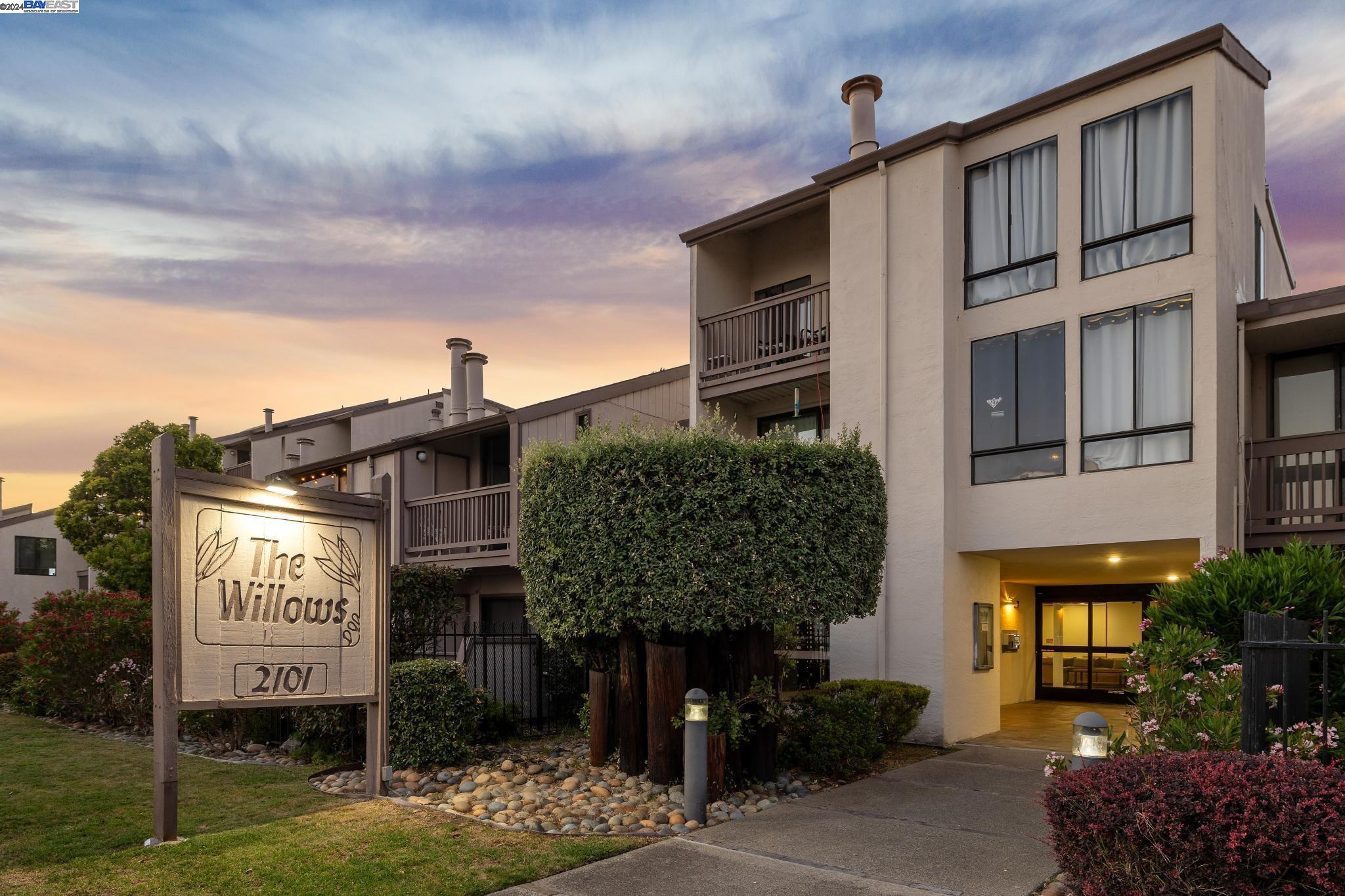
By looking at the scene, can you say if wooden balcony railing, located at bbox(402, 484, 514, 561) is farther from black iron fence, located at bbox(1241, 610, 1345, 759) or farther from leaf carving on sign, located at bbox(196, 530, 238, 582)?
black iron fence, located at bbox(1241, 610, 1345, 759)

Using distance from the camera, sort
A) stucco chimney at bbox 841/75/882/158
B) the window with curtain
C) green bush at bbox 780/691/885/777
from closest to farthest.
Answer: green bush at bbox 780/691/885/777
the window with curtain
stucco chimney at bbox 841/75/882/158

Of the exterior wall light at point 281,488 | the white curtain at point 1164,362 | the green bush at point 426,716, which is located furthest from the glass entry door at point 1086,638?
the exterior wall light at point 281,488

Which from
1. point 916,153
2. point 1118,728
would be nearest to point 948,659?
point 1118,728

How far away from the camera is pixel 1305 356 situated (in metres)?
11.8

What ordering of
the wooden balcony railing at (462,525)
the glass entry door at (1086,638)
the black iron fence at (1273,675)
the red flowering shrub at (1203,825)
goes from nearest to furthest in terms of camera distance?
the red flowering shrub at (1203,825), the black iron fence at (1273,675), the wooden balcony railing at (462,525), the glass entry door at (1086,638)

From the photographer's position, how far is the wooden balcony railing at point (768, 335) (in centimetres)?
1405

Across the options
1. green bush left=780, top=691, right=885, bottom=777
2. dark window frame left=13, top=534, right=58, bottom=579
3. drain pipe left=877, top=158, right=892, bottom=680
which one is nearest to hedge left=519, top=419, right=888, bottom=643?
green bush left=780, top=691, right=885, bottom=777

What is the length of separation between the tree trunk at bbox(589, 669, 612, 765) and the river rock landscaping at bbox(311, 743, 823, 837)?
0.57 feet

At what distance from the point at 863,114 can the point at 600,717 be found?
34.0 ft

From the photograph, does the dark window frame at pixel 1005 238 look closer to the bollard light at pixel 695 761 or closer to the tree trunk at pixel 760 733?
the tree trunk at pixel 760 733

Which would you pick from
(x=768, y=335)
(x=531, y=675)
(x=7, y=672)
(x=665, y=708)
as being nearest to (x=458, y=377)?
(x=768, y=335)

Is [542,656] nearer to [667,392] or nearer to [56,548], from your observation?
[667,392]

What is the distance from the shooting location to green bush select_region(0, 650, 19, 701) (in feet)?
54.9

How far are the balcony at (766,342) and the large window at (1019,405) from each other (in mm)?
2499
